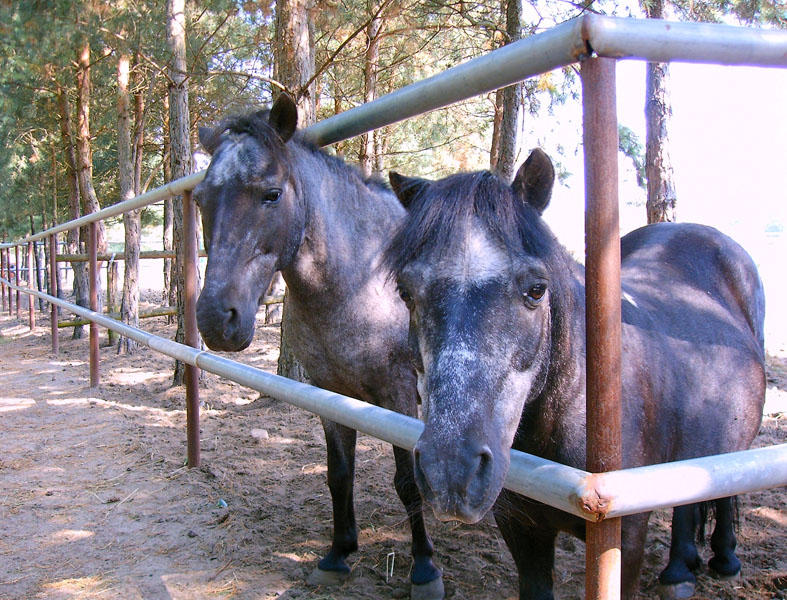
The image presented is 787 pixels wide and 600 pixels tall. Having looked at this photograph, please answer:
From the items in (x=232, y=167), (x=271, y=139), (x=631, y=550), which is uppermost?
(x=271, y=139)

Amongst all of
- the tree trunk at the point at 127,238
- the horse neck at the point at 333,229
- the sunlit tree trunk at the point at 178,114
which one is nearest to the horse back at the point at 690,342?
the horse neck at the point at 333,229

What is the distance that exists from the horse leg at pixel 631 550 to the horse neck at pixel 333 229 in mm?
1569

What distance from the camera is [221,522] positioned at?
10.9 ft

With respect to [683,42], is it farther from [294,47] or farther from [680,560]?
[294,47]

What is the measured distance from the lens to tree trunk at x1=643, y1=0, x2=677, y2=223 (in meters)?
6.24

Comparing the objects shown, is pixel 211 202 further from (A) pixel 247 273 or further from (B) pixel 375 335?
(B) pixel 375 335

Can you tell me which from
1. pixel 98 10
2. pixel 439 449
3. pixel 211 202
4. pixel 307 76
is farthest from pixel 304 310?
pixel 98 10

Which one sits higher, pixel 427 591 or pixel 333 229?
pixel 333 229

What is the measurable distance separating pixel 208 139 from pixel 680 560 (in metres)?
3.03

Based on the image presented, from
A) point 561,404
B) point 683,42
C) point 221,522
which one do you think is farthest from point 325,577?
point 683,42

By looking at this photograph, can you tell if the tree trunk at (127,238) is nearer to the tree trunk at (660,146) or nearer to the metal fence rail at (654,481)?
the tree trunk at (660,146)

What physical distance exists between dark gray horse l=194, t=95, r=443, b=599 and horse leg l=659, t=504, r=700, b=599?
100 cm

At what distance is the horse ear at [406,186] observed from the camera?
1751mm

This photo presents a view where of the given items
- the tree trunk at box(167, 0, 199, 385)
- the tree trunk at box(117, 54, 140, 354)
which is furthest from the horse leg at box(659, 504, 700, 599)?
the tree trunk at box(117, 54, 140, 354)
